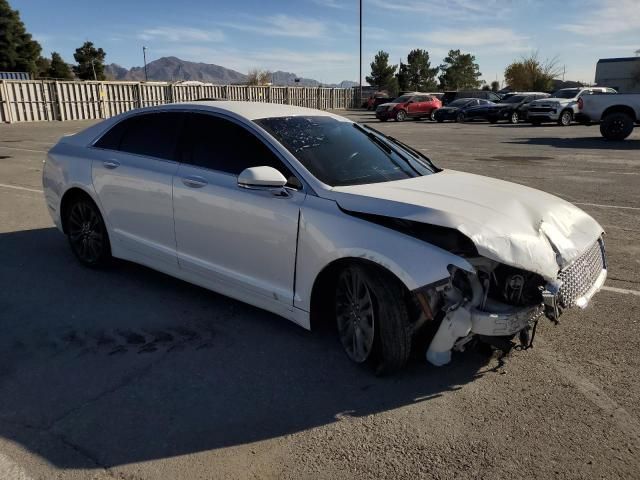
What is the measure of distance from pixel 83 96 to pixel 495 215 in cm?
3238

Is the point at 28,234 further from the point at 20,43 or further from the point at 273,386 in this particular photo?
the point at 20,43

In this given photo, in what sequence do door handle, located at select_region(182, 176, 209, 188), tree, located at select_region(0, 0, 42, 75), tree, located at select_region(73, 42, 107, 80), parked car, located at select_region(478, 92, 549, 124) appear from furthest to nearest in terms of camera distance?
1. tree, located at select_region(73, 42, 107, 80)
2. tree, located at select_region(0, 0, 42, 75)
3. parked car, located at select_region(478, 92, 549, 124)
4. door handle, located at select_region(182, 176, 209, 188)

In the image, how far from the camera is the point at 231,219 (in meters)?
3.83

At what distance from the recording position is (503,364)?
351 cm

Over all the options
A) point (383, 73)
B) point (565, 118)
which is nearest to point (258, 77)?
point (383, 73)

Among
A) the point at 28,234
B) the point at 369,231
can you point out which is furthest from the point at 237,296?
the point at 28,234

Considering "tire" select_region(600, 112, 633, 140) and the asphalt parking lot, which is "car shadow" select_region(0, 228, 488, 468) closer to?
the asphalt parking lot

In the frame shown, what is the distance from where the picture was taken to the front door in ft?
11.8

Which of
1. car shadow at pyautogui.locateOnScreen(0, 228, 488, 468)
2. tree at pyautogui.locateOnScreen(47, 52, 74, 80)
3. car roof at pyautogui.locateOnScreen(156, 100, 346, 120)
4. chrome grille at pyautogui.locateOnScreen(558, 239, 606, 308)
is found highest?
tree at pyautogui.locateOnScreen(47, 52, 74, 80)

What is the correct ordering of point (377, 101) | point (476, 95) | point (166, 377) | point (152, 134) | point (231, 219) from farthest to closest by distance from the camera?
point (377, 101), point (476, 95), point (152, 134), point (231, 219), point (166, 377)

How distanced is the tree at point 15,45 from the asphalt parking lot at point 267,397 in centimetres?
6167

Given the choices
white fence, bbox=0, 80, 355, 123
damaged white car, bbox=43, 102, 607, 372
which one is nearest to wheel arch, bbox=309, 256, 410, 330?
damaged white car, bbox=43, 102, 607, 372

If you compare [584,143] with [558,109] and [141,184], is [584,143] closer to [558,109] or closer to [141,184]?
[558,109]

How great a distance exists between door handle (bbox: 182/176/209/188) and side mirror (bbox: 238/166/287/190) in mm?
637
